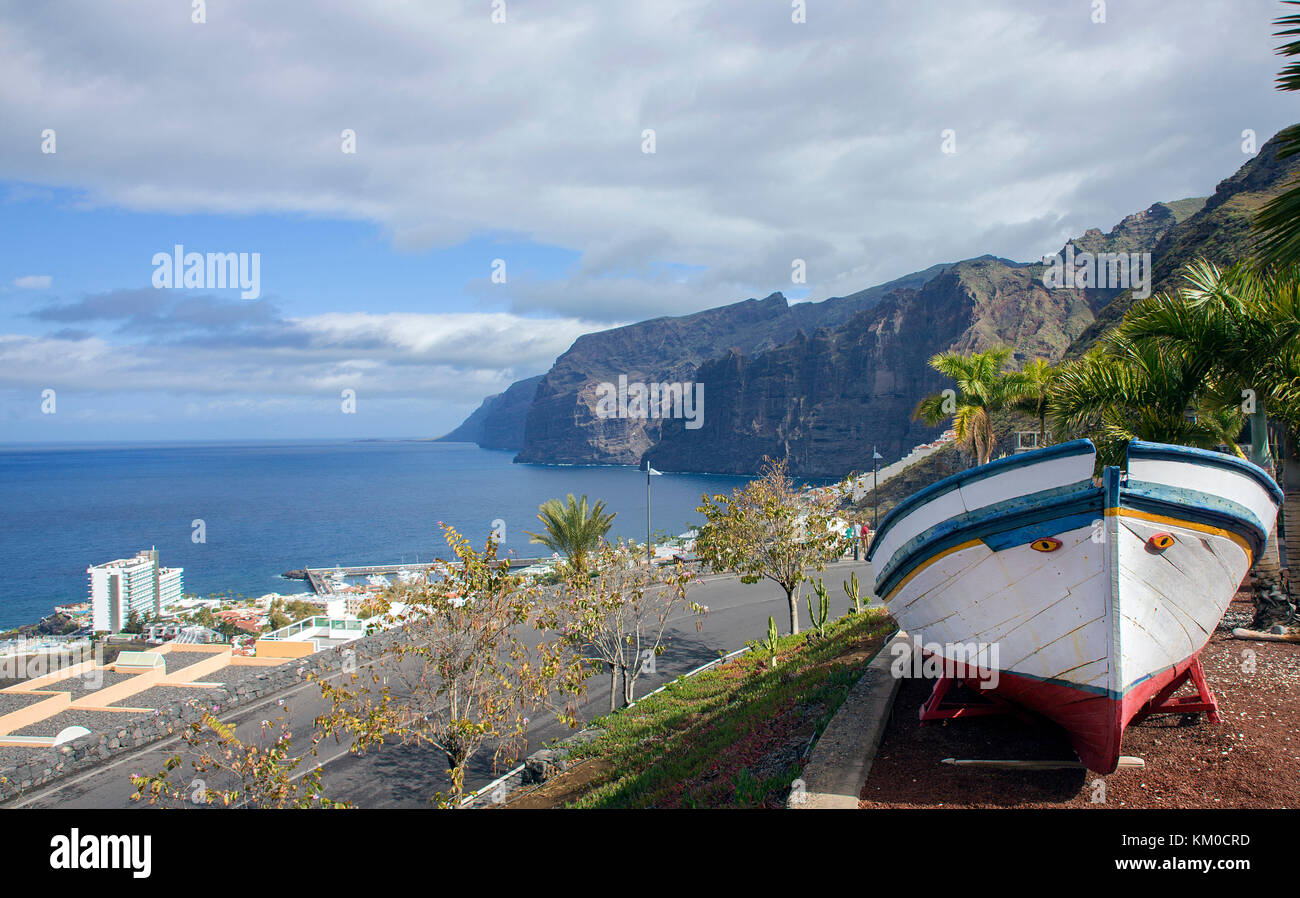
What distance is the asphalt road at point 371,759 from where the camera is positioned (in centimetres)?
1240

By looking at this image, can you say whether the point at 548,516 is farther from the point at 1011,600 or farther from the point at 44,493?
the point at 44,493

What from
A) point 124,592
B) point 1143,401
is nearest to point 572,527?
point 1143,401

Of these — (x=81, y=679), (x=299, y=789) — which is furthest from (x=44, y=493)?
(x=299, y=789)

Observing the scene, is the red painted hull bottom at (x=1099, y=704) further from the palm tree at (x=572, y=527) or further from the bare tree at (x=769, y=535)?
the palm tree at (x=572, y=527)

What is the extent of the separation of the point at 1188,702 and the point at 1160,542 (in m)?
1.89

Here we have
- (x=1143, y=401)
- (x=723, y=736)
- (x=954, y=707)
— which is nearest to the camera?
(x=954, y=707)

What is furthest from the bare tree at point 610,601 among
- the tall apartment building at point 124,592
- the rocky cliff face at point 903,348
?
the rocky cliff face at point 903,348

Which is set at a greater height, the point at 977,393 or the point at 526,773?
the point at 977,393

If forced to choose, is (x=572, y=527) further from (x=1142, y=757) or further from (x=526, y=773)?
(x=1142, y=757)

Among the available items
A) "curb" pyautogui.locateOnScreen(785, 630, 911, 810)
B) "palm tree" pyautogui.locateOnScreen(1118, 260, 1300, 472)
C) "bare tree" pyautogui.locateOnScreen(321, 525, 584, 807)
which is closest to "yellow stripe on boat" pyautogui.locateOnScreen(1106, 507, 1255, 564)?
"curb" pyautogui.locateOnScreen(785, 630, 911, 810)

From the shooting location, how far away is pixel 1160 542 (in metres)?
5.70

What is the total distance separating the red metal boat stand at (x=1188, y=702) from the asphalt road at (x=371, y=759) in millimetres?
9726

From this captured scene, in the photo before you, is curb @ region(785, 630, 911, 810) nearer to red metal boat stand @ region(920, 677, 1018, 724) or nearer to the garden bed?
the garden bed

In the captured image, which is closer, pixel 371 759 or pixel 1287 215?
pixel 1287 215
